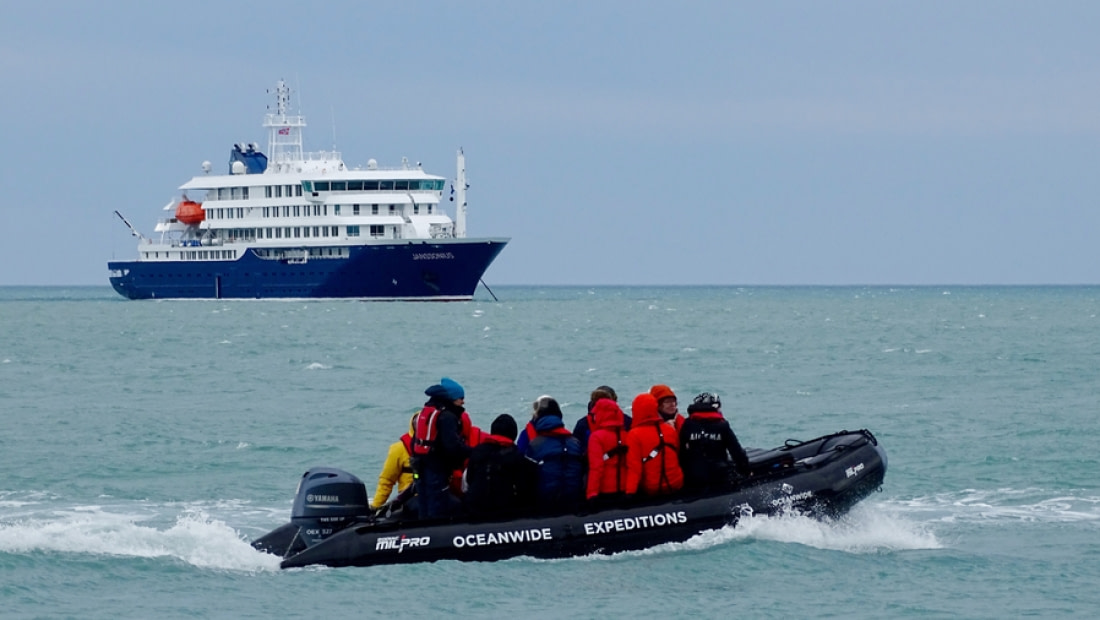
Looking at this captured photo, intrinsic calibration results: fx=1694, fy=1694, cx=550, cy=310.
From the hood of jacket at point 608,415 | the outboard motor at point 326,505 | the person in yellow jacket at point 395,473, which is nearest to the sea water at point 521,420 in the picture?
the outboard motor at point 326,505

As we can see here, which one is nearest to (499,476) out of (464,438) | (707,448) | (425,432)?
(464,438)

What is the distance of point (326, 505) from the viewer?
13.1 meters

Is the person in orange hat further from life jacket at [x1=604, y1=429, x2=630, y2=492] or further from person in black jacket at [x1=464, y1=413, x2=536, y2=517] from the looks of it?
person in black jacket at [x1=464, y1=413, x2=536, y2=517]

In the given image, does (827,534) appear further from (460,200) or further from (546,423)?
(460,200)

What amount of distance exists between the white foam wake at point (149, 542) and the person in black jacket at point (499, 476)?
180cm

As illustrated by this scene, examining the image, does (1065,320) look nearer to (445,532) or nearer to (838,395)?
(838,395)

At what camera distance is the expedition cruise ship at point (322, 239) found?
7731 centimetres

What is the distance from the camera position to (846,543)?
14039mm

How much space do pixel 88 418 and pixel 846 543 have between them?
51.6 ft

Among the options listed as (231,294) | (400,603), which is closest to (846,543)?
(400,603)

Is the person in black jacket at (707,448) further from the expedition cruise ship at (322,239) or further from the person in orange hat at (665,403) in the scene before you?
the expedition cruise ship at (322,239)

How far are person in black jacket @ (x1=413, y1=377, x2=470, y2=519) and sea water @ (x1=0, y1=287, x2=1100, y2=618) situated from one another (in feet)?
1.70

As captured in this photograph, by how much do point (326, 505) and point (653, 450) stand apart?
2.56 meters

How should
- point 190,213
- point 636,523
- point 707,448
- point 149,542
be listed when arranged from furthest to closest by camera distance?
1. point 190,213
2. point 149,542
3. point 707,448
4. point 636,523
